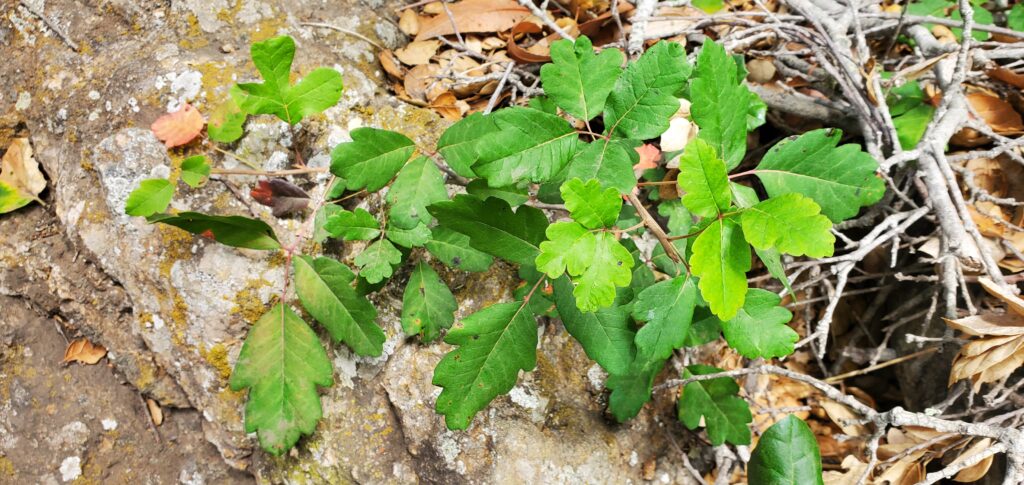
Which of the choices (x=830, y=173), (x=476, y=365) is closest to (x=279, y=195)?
(x=476, y=365)

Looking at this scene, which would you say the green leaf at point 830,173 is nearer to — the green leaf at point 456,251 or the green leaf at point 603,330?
the green leaf at point 603,330

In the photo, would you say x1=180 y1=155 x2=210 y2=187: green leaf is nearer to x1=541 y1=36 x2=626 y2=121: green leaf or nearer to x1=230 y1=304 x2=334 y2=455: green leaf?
x1=230 y1=304 x2=334 y2=455: green leaf

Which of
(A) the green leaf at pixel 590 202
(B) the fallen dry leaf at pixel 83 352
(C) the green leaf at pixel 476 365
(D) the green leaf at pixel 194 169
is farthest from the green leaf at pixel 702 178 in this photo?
(B) the fallen dry leaf at pixel 83 352

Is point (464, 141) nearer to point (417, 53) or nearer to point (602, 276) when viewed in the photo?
point (602, 276)

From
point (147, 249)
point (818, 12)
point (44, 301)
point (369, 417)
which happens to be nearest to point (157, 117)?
point (147, 249)

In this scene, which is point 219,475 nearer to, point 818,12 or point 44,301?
point 44,301
